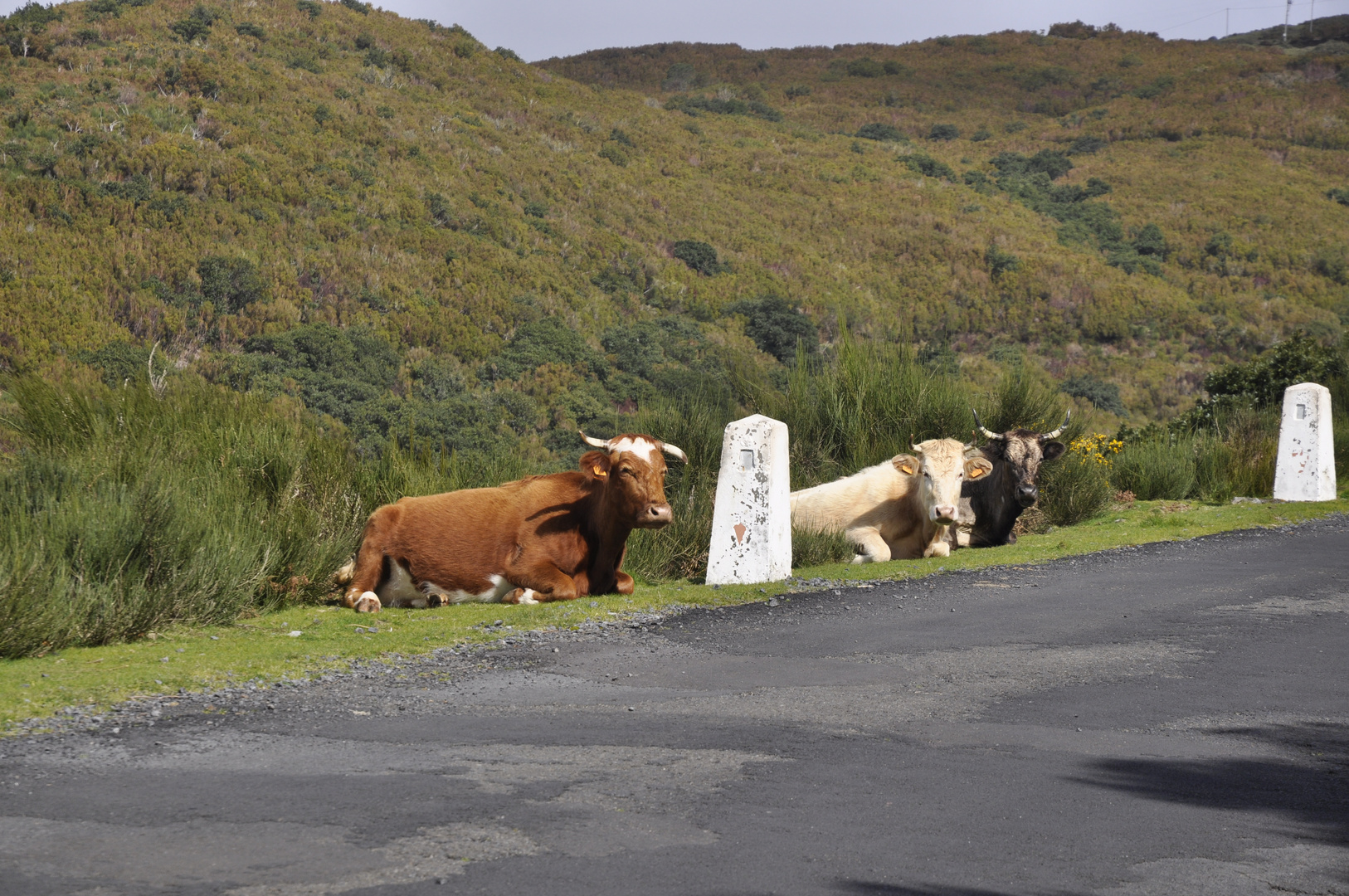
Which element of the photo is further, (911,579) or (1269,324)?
(1269,324)

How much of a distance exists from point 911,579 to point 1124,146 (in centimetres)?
8202

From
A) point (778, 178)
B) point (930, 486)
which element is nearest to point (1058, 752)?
point (930, 486)

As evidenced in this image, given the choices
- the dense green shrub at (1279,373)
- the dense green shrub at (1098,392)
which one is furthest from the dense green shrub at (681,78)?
the dense green shrub at (1279,373)

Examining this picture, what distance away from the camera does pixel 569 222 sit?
198 ft

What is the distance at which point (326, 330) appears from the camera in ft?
138

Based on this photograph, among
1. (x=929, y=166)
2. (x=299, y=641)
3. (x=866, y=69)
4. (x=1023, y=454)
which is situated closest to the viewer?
(x=299, y=641)

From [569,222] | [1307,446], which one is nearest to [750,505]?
[1307,446]

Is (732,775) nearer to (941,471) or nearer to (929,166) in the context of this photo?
(941,471)

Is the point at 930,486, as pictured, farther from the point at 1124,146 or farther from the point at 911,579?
the point at 1124,146

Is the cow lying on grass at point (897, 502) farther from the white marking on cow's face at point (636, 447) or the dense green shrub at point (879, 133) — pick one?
the dense green shrub at point (879, 133)

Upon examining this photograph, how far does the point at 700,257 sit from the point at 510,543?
52083 millimetres

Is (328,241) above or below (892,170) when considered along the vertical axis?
below

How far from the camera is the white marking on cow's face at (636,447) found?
8.62m

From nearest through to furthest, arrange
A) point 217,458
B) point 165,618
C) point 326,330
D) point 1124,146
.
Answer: point 165,618, point 217,458, point 326,330, point 1124,146
